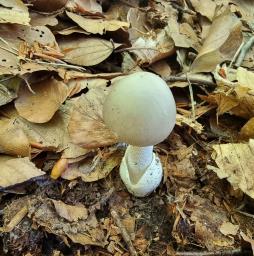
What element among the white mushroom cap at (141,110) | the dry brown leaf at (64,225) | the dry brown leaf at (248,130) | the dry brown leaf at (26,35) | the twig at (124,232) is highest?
the white mushroom cap at (141,110)

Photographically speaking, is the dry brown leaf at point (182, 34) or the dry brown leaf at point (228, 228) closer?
the dry brown leaf at point (228, 228)

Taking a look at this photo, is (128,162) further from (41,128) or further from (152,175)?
(41,128)

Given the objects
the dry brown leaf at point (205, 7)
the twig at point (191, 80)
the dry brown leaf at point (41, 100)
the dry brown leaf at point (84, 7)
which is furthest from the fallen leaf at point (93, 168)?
the dry brown leaf at point (205, 7)

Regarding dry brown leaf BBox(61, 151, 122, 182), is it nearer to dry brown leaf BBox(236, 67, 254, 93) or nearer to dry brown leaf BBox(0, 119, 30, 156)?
dry brown leaf BBox(0, 119, 30, 156)

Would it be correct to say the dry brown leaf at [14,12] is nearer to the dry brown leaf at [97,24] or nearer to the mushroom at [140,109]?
the dry brown leaf at [97,24]

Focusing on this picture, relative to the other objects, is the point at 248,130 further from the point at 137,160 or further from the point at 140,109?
the point at 140,109

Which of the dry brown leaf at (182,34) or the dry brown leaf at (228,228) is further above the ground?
the dry brown leaf at (182,34)

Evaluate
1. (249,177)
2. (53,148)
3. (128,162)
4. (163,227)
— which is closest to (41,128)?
(53,148)

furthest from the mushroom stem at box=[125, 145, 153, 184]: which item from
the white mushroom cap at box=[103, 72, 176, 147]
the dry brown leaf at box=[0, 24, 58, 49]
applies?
the dry brown leaf at box=[0, 24, 58, 49]
